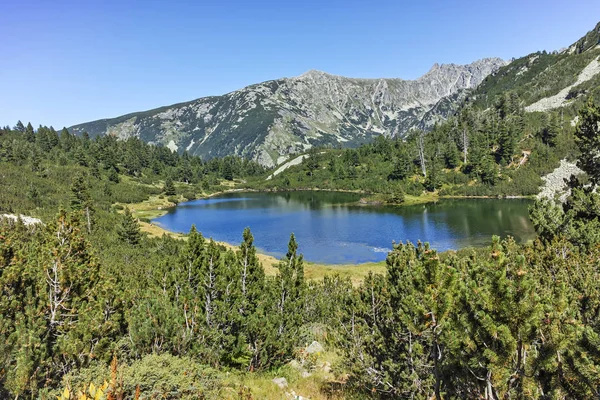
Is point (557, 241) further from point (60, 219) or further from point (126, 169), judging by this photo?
point (126, 169)

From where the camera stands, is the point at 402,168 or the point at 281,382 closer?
the point at 281,382

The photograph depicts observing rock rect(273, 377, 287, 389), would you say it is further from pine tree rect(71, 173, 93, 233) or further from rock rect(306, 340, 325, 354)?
pine tree rect(71, 173, 93, 233)

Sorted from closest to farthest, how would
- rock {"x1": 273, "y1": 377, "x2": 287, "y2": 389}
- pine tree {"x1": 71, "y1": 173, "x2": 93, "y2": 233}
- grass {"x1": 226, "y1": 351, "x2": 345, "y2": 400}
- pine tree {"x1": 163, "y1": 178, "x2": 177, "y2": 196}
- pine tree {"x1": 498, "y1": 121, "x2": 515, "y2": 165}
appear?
1. grass {"x1": 226, "y1": 351, "x2": 345, "y2": 400}
2. rock {"x1": 273, "y1": 377, "x2": 287, "y2": 389}
3. pine tree {"x1": 71, "y1": 173, "x2": 93, "y2": 233}
4. pine tree {"x1": 498, "y1": 121, "x2": 515, "y2": 165}
5. pine tree {"x1": 163, "y1": 178, "x2": 177, "y2": 196}

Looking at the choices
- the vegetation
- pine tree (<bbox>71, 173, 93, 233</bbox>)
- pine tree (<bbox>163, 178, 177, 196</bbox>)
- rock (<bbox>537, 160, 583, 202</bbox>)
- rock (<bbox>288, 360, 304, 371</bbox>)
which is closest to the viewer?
rock (<bbox>288, 360, 304, 371</bbox>)

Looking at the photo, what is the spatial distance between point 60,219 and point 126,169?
570ft

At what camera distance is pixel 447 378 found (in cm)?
813

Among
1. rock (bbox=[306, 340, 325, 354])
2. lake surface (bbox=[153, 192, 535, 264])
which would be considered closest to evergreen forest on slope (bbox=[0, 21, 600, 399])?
rock (bbox=[306, 340, 325, 354])

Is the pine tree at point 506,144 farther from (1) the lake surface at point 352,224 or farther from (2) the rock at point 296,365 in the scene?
(2) the rock at point 296,365

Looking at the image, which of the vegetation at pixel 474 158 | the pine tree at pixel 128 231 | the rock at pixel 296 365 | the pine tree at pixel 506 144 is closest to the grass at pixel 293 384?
the rock at pixel 296 365

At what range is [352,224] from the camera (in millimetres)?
93312

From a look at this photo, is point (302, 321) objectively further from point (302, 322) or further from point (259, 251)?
point (259, 251)

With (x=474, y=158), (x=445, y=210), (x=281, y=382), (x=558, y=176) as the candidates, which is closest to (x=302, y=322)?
(x=281, y=382)

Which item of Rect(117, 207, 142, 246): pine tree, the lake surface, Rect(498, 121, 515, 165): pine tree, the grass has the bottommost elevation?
the lake surface

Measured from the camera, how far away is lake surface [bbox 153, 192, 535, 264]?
70875 millimetres
